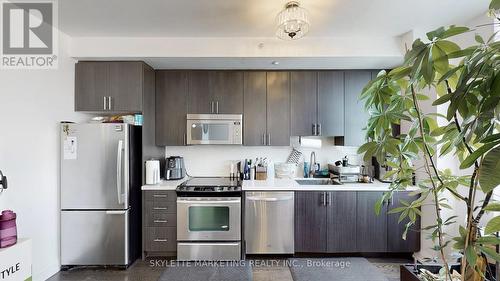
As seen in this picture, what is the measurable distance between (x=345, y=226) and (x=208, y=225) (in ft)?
5.24

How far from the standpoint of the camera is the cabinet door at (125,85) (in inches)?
115

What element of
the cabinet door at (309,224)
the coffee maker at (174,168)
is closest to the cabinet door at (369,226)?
the cabinet door at (309,224)

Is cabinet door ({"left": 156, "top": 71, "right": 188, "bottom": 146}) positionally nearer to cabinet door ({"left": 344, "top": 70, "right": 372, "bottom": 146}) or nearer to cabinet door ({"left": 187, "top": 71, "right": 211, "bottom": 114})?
cabinet door ({"left": 187, "top": 71, "right": 211, "bottom": 114})

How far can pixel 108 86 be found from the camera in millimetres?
2926

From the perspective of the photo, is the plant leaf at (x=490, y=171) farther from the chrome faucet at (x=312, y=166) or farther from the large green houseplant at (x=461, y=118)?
the chrome faucet at (x=312, y=166)

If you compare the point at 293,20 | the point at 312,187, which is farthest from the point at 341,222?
the point at 293,20

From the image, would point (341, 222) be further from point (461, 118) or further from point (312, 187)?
point (461, 118)

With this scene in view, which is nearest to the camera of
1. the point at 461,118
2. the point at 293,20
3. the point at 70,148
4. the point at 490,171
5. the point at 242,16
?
the point at 490,171

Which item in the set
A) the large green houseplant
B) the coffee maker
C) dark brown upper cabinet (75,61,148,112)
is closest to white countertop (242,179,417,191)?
the coffee maker

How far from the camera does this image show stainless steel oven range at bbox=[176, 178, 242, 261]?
2861 millimetres

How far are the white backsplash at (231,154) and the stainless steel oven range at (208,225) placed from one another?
0.74m

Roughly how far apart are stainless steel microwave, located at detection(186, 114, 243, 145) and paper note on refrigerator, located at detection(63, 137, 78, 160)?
123 centimetres

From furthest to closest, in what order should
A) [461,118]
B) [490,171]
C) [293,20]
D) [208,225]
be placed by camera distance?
[208,225], [293,20], [461,118], [490,171]

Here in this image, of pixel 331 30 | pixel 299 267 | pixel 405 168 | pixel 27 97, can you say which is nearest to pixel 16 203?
pixel 27 97
